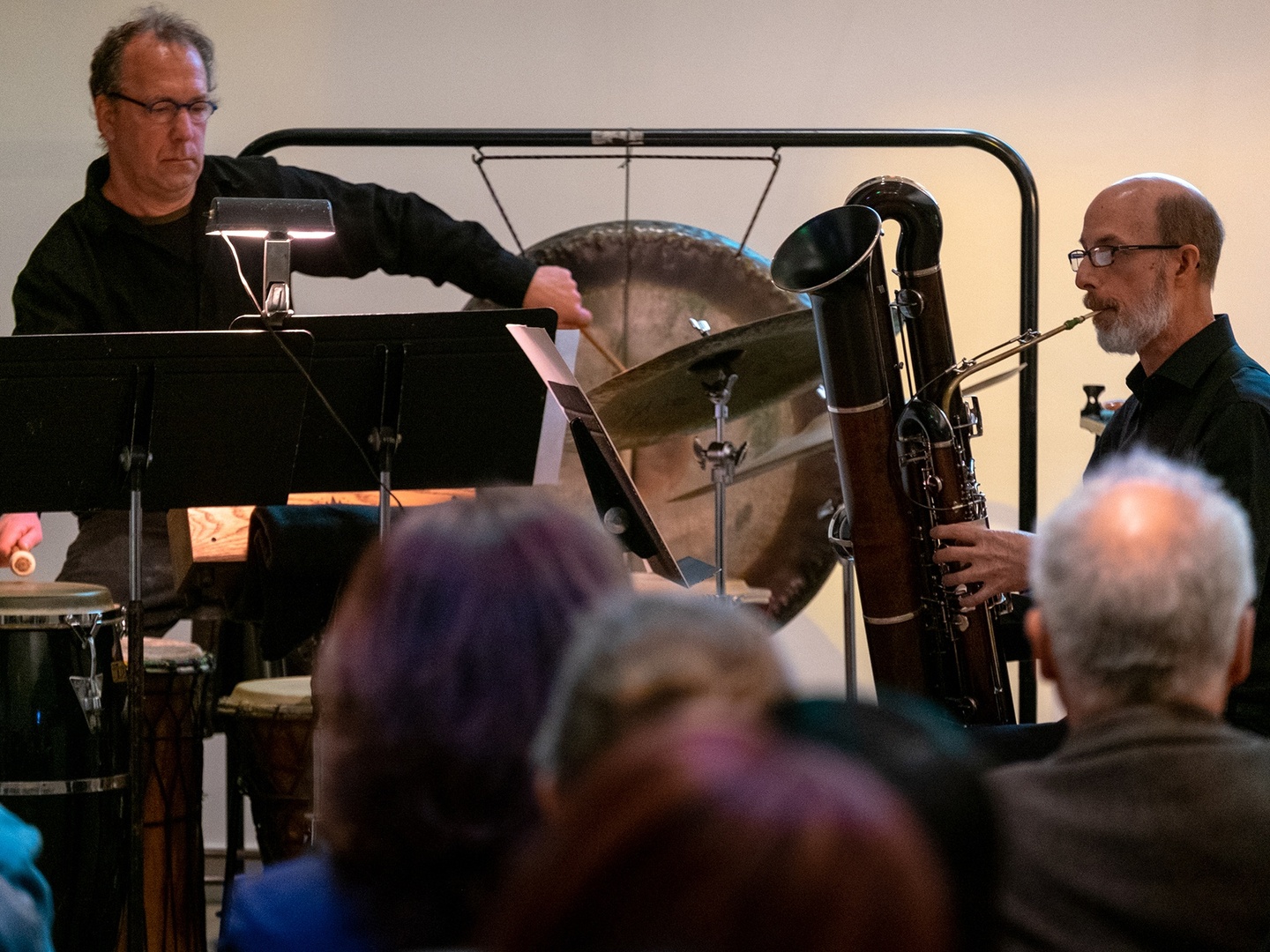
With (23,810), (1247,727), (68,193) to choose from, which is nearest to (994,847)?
(1247,727)

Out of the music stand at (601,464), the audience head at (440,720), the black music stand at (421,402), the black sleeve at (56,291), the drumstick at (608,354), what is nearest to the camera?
the audience head at (440,720)

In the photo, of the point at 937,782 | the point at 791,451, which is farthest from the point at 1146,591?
the point at 791,451

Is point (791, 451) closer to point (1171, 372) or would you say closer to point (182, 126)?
point (1171, 372)

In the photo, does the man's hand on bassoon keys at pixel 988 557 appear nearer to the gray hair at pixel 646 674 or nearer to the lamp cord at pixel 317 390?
the lamp cord at pixel 317 390

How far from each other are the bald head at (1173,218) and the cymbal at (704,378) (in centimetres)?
60

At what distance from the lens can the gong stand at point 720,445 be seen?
3004 millimetres

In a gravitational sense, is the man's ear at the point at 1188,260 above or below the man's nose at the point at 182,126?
below

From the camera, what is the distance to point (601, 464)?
237 centimetres

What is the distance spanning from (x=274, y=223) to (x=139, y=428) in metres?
0.42

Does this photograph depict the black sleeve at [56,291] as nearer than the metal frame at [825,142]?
Yes

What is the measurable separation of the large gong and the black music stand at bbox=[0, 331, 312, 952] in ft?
5.51

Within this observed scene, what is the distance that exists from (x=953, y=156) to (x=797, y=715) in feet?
12.7

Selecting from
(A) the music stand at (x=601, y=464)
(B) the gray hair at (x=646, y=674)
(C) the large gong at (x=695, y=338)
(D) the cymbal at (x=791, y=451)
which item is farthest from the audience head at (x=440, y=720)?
(C) the large gong at (x=695, y=338)

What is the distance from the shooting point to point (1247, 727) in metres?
2.21
